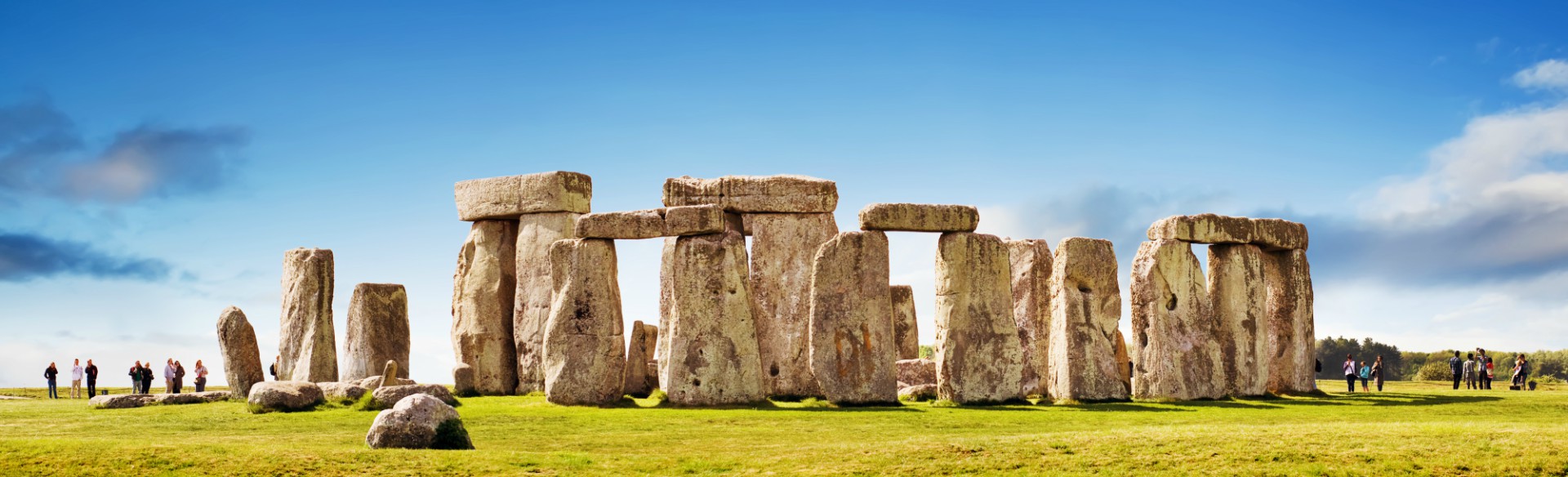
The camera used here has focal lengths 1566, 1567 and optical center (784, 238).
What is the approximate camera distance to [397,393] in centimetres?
2412

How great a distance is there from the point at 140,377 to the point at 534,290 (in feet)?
34.1

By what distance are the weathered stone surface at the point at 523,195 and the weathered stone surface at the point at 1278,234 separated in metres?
12.9

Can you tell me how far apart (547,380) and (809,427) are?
21.9ft

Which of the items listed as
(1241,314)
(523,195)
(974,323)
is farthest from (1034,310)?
(523,195)

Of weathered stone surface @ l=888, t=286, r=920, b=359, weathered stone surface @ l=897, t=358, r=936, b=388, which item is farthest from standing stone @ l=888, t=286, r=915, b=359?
weathered stone surface @ l=897, t=358, r=936, b=388

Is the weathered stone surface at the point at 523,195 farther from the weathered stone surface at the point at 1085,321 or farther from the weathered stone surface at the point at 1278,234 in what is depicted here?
the weathered stone surface at the point at 1278,234

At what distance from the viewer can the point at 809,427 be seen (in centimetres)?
2069

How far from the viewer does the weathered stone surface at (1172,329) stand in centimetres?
2697

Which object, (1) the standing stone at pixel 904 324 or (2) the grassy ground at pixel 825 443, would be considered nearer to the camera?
(2) the grassy ground at pixel 825 443

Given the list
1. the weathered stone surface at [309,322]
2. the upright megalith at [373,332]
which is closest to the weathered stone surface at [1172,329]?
the upright megalith at [373,332]

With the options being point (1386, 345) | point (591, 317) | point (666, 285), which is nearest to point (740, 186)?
point (666, 285)

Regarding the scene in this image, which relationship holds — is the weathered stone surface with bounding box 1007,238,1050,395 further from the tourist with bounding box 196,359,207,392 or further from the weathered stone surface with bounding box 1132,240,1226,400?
the tourist with bounding box 196,359,207,392

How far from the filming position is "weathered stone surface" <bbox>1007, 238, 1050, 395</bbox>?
27297 millimetres

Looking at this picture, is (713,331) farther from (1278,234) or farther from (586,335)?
(1278,234)
